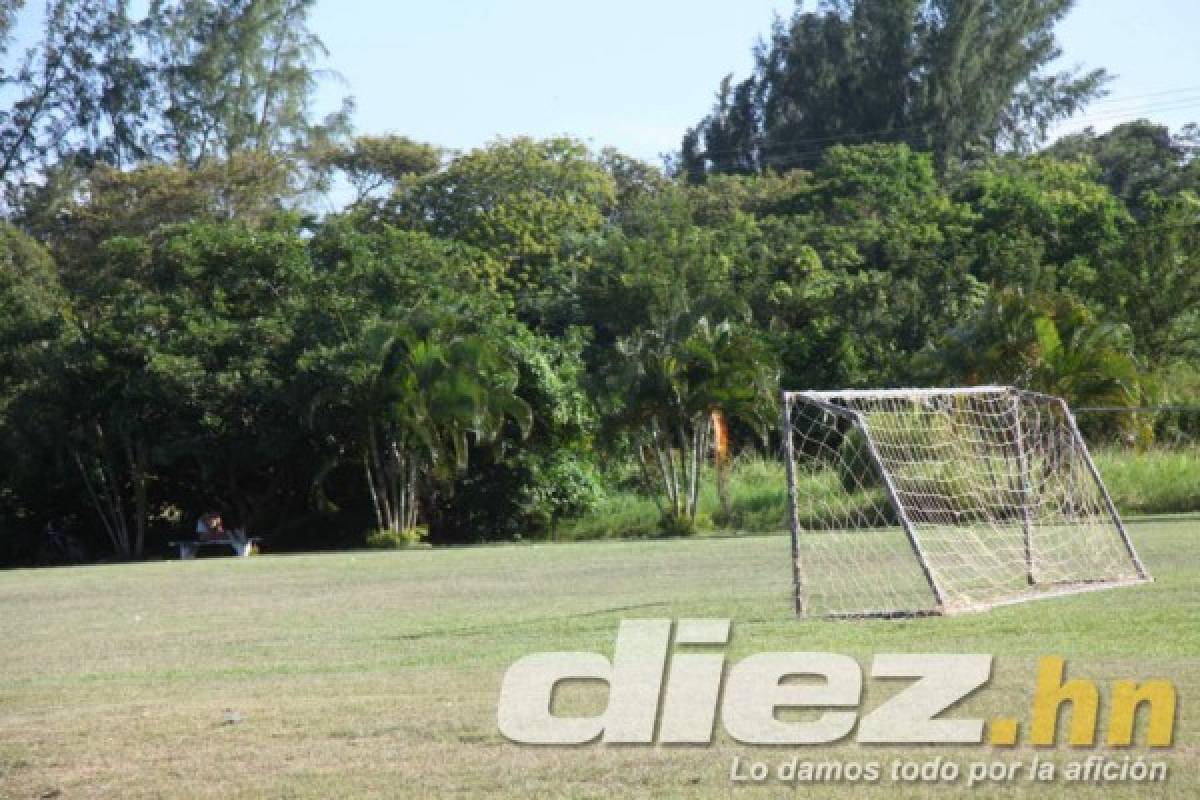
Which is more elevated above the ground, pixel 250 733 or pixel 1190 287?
pixel 1190 287

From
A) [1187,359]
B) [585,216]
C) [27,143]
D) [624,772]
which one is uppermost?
[27,143]

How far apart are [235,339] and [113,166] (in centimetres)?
2627

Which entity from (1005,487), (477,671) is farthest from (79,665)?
(1005,487)

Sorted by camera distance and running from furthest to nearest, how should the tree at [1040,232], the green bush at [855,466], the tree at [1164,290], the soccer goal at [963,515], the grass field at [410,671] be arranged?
the tree at [1040,232] < the tree at [1164,290] < the green bush at [855,466] < the soccer goal at [963,515] < the grass field at [410,671]

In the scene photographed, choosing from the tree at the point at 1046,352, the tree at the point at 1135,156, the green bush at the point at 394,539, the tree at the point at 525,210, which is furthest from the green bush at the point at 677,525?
the tree at the point at 1135,156

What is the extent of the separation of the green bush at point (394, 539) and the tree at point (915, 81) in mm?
41374

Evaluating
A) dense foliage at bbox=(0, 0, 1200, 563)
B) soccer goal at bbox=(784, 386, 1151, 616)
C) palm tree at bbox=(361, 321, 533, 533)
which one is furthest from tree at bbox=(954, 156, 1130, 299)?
soccer goal at bbox=(784, 386, 1151, 616)

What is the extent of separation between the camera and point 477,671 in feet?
35.1

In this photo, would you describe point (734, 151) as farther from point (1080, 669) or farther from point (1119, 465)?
point (1080, 669)

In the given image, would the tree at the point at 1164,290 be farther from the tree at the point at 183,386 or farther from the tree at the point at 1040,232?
the tree at the point at 183,386

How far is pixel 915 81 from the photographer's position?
7288cm

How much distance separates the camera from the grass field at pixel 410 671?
737 cm

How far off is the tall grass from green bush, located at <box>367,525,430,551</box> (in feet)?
11.5

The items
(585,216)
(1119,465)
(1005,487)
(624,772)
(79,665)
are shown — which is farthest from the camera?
(585,216)
